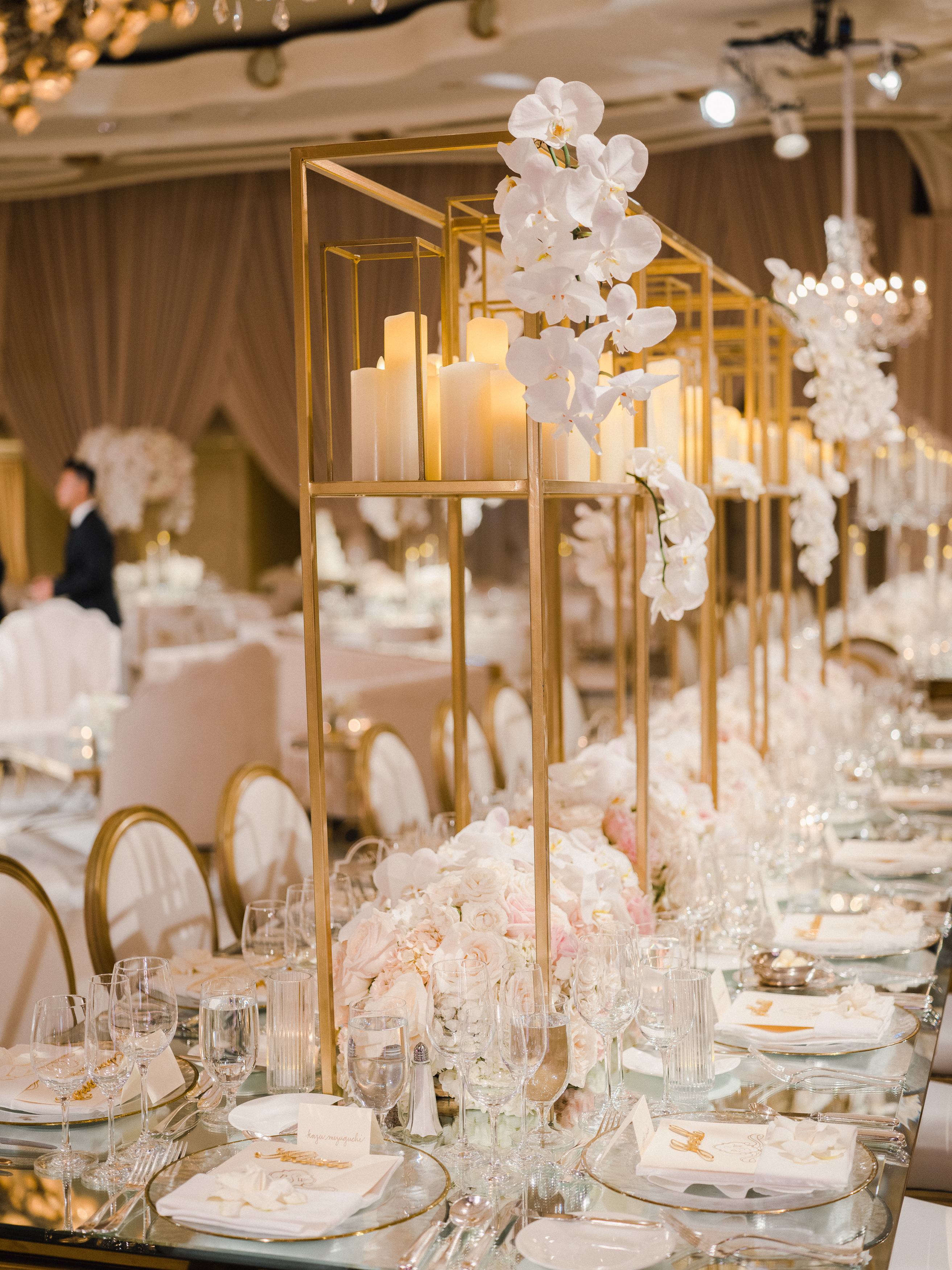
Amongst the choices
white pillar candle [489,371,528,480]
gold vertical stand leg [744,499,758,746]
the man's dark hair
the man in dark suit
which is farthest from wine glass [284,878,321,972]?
the man's dark hair

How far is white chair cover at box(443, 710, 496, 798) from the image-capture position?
151 inches

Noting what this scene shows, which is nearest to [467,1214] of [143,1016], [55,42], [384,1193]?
[384,1193]

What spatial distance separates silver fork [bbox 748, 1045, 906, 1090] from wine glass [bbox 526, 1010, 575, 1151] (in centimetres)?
31

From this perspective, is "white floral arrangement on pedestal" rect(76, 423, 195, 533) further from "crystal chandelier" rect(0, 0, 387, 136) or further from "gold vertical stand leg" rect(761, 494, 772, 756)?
"gold vertical stand leg" rect(761, 494, 772, 756)

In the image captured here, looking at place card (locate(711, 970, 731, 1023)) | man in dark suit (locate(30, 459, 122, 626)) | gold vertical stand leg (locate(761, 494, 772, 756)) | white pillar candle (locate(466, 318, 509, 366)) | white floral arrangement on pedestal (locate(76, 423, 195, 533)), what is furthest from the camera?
white floral arrangement on pedestal (locate(76, 423, 195, 533))

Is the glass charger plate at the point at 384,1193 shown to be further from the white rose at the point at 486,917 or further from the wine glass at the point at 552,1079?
the white rose at the point at 486,917

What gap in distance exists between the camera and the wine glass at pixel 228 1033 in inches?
59.7

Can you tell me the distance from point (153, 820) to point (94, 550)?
559 centimetres

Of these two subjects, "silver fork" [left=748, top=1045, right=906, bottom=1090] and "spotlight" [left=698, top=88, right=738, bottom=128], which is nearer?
"silver fork" [left=748, top=1045, right=906, bottom=1090]

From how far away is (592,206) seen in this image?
1398mm

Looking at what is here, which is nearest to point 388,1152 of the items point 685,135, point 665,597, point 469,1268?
point 469,1268

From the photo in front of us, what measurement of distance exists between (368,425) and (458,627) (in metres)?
0.50

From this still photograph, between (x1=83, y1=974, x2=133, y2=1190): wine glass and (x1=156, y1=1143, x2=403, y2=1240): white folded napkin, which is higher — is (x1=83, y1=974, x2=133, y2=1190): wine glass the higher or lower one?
the higher one

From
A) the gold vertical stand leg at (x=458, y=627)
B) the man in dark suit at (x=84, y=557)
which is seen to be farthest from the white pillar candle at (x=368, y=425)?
the man in dark suit at (x=84, y=557)
